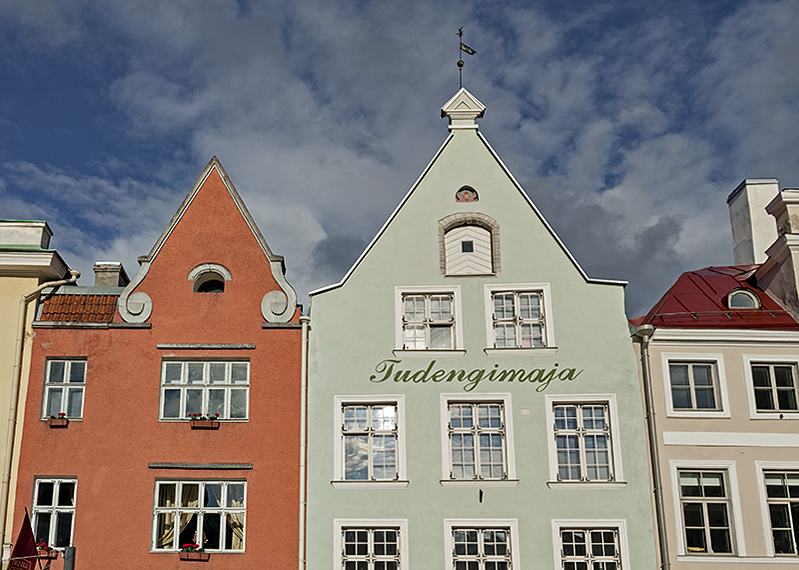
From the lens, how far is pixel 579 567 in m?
21.7

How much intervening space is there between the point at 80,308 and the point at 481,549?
13.1 metres

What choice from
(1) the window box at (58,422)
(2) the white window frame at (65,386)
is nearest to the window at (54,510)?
(1) the window box at (58,422)

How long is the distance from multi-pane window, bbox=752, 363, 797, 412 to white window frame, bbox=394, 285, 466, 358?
322 inches

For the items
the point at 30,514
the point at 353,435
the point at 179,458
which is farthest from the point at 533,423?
the point at 30,514

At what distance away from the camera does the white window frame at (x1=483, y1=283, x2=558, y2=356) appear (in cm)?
2347

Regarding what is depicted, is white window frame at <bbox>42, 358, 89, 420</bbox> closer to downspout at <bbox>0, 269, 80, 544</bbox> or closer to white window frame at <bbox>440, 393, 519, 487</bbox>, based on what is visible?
downspout at <bbox>0, 269, 80, 544</bbox>

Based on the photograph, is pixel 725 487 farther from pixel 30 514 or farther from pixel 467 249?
pixel 30 514

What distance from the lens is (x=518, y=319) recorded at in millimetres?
23938

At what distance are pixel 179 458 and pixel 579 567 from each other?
1087 centimetres

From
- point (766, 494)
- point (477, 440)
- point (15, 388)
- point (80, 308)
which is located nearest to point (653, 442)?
point (766, 494)

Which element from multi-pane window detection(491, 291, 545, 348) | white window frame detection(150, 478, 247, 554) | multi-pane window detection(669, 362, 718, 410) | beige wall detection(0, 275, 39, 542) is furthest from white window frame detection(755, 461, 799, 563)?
beige wall detection(0, 275, 39, 542)

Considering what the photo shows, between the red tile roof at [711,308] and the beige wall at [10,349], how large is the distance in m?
17.7

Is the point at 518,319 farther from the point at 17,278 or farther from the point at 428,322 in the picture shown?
the point at 17,278

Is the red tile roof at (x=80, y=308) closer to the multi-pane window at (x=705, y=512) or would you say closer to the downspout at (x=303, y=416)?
the downspout at (x=303, y=416)
